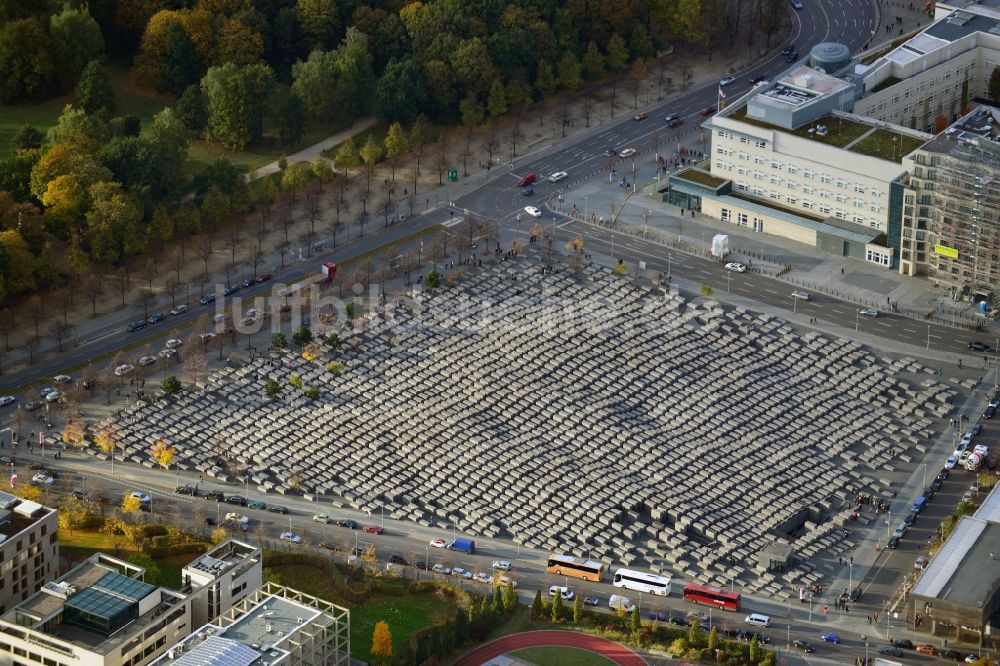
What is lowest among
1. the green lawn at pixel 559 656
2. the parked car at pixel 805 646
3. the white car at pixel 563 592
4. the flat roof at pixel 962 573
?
the parked car at pixel 805 646

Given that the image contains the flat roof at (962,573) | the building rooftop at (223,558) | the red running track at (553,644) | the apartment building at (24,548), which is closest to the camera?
the building rooftop at (223,558)

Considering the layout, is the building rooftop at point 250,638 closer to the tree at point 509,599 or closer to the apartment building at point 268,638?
the apartment building at point 268,638

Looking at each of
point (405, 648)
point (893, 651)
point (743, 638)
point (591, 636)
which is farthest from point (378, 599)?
point (893, 651)

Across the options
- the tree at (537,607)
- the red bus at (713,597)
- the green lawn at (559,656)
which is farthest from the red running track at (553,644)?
the red bus at (713,597)

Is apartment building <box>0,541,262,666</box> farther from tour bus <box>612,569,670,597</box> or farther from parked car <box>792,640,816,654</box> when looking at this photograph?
parked car <box>792,640,816,654</box>

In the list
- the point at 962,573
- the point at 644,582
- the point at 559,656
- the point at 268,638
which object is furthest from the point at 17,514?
the point at 962,573
